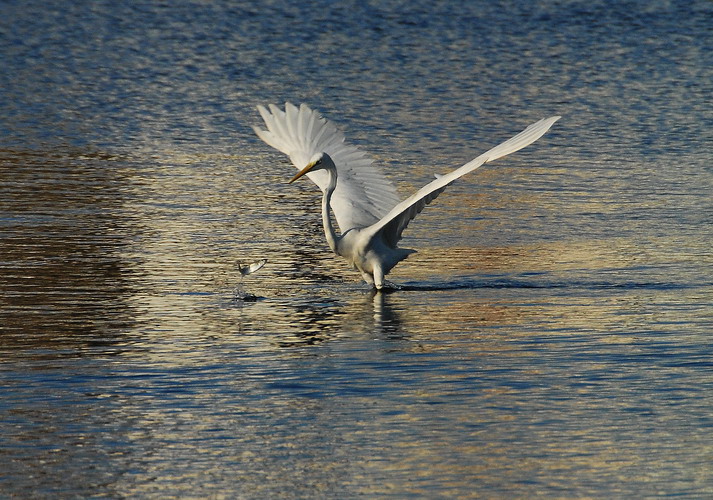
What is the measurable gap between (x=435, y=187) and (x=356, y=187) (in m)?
2.24

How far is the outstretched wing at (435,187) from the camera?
32.9 ft

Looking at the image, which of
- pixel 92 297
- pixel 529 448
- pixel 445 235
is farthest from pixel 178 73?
pixel 529 448

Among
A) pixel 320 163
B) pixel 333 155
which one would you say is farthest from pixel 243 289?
pixel 333 155

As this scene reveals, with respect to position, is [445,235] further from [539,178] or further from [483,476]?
[483,476]

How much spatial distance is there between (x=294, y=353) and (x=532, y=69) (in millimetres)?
17107

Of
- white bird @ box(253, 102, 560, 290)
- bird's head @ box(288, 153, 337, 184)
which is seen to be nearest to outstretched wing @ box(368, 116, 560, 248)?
white bird @ box(253, 102, 560, 290)

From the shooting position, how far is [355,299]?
10.7 m

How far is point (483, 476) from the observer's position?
21.1 ft

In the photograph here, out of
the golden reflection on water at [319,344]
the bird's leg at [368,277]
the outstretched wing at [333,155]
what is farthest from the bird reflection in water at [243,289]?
the outstretched wing at [333,155]

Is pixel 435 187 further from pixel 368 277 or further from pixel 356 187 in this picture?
pixel 356 187

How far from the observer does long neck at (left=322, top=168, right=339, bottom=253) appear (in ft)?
36.3

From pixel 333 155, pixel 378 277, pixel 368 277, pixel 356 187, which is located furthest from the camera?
pixel 333 155

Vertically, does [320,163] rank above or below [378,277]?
above

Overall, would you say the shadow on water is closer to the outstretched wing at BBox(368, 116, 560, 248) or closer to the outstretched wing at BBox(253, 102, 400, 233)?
the outstretched wing at BBox(253, 102, 400, 233)
